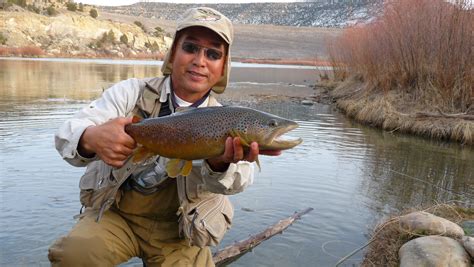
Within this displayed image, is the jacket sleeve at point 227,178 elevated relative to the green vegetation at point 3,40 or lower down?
elevated

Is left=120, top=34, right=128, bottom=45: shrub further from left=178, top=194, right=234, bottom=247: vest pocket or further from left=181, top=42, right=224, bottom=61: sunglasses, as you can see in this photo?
left=178, top=194, right=234, bottom=247: vest pocket

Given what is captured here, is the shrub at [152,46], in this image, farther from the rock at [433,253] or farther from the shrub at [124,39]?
the rock at [433,253]

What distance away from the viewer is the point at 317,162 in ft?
30.8

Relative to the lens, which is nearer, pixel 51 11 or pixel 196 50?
pixel 196 50

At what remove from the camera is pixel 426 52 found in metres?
15.2

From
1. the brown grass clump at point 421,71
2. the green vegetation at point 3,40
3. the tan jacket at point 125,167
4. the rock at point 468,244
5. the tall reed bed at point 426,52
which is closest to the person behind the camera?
the tan jacket at point 125,167

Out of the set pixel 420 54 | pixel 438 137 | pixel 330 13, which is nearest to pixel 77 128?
pixel 438 137

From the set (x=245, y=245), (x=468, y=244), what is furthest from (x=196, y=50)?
(x=468, y=244)

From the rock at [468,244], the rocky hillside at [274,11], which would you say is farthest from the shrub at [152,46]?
the rock at [468,244]

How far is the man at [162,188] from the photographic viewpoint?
3.00 metres

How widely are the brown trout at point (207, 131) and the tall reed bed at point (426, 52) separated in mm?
12842

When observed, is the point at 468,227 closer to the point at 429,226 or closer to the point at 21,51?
the point at 429,226

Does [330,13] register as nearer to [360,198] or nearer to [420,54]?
[420,54]

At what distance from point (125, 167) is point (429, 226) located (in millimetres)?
3450
